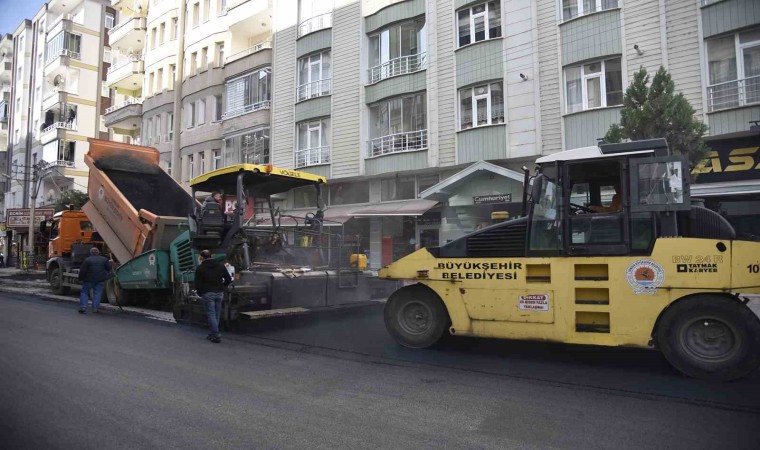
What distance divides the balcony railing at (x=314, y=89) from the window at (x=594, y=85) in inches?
417

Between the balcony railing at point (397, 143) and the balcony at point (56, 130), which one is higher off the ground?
the balcony at point (56, 130)

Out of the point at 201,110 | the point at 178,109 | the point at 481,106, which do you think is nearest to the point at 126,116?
the point at 178,109

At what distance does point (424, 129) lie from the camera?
1903cm

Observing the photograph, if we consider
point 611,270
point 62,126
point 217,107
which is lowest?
point 611,270

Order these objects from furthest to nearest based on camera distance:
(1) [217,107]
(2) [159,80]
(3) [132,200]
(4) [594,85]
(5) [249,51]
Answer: (2) [159,80], (1) [217,107], (5) [249,51], (4) [594,85], (3) [132,200]

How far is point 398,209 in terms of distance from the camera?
1878 cm

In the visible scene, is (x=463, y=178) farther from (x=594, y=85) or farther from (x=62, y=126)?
(x=62, y=126)

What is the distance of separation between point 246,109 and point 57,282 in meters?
13.9

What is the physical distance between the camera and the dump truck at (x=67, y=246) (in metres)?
13.7

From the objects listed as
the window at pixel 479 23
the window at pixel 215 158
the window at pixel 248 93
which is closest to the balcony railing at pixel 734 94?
the window at pixel 479 23

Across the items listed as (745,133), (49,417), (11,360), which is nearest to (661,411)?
(49,417)

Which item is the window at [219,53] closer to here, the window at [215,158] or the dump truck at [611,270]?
the window at [215,158]

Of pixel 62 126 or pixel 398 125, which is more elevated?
pixel 62 126

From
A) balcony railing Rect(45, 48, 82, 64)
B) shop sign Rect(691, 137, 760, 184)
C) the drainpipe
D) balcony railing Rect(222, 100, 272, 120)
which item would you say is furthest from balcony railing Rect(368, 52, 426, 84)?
balcony railing Rect(45, 48, 82, 64)
